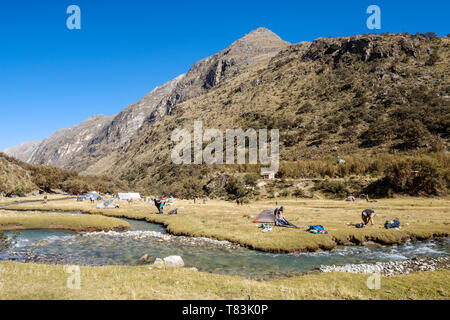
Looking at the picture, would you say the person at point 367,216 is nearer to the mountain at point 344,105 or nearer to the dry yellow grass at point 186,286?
the dry yellow grass at point 186,286

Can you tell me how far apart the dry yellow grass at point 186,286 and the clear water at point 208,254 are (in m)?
4.01

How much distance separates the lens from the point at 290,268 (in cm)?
1744

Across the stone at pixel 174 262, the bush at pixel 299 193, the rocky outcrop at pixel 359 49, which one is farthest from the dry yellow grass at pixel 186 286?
the rocky outcrop at pixel 359 49

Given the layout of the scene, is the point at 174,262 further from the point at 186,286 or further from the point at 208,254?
the point at 186,286

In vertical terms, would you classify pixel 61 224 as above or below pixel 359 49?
below

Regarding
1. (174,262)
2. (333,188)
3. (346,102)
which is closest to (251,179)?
(333,188)

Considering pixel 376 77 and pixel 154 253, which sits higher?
pixel 376 77

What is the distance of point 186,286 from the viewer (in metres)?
11.5

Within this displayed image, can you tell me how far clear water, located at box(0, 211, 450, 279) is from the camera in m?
17.7

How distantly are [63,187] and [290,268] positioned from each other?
127961mm

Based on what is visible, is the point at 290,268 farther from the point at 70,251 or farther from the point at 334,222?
the point at 70,251

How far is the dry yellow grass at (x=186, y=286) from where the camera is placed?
10180mm

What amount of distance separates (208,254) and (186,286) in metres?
9.88
